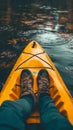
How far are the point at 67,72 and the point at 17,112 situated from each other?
395cm

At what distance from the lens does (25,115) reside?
403 cm

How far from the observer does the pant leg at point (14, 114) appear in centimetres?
333

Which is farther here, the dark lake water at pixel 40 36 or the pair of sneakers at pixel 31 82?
the dark lake water at pixel 40 36

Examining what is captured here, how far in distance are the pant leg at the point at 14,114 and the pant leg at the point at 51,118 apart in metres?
0.24

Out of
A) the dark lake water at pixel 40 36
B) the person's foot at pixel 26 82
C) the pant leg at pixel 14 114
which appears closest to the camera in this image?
the pant leg at pixel 14 114

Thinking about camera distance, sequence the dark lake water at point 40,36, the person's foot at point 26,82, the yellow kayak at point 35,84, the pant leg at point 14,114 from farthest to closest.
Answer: the dark lake water at point 40,36 → the person's foot at point 26,82 → the yellow kayak at point 35,84 → the pant leg at point 14,114

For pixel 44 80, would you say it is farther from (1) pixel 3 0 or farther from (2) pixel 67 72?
(1) pixel 3 0

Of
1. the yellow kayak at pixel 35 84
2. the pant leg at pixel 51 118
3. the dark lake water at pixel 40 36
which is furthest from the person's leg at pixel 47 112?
the dark lake water at pixel 40 36

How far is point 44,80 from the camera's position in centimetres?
516

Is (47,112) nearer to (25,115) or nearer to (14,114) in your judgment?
(25,115)

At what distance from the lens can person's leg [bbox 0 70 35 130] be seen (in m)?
3.34

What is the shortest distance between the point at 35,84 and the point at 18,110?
1437mm

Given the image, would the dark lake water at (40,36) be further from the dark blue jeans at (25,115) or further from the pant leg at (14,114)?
the pant leg at (14,114)

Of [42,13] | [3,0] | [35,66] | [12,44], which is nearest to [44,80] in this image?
[35,66]
